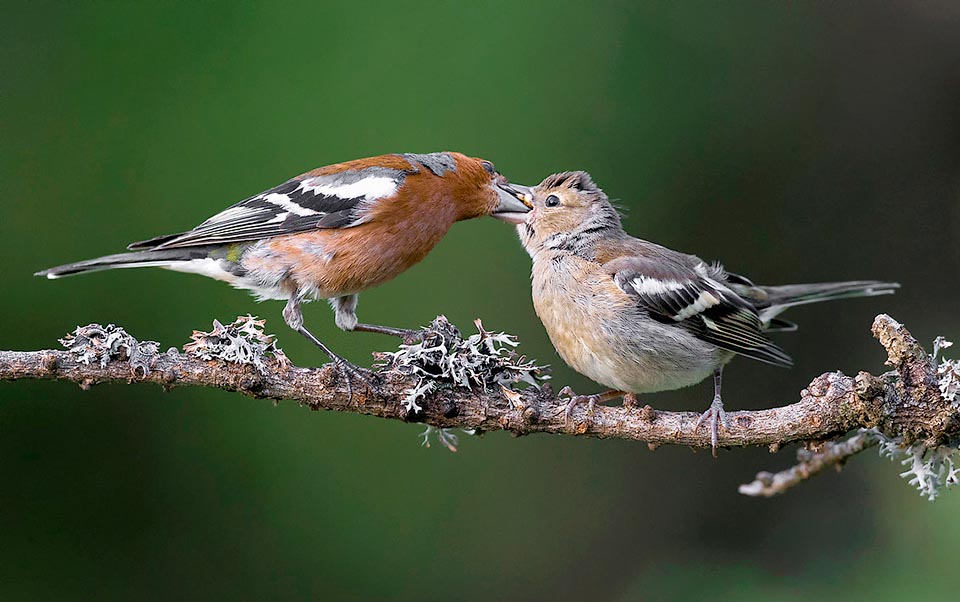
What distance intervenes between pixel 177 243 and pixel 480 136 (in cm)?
204

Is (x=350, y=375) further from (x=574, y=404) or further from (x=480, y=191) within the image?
(x=480, y=191)

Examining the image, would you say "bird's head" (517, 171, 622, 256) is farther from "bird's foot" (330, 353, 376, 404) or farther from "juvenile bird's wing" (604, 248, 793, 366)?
"bird's foot" (330, 353, 376, 404)

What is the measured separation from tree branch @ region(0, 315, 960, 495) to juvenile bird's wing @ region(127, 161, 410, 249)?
→ 1163mm

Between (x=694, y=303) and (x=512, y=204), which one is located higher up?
(x=512, y=204)

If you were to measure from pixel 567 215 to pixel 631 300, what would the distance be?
626 mm

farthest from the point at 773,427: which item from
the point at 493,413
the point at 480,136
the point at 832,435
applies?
the point at 480,136

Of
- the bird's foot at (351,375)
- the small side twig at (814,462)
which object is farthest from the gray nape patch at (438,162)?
the small side twig at (814,462)

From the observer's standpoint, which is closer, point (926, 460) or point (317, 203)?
point (926, 460)

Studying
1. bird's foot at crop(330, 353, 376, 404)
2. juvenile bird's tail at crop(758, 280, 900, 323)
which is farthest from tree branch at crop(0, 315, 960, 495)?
juvenile bird's tail at crop(758, 280, 900, 323)

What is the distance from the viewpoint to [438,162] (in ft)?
14.9

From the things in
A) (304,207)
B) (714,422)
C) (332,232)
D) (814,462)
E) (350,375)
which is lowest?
(350,375)

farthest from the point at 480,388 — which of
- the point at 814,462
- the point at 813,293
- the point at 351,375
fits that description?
the point at 813,293

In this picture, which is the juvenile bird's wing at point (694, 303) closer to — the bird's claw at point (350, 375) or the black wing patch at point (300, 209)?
the black wing patch at point (300, 209)

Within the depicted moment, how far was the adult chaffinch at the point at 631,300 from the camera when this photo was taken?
394 centimetres
